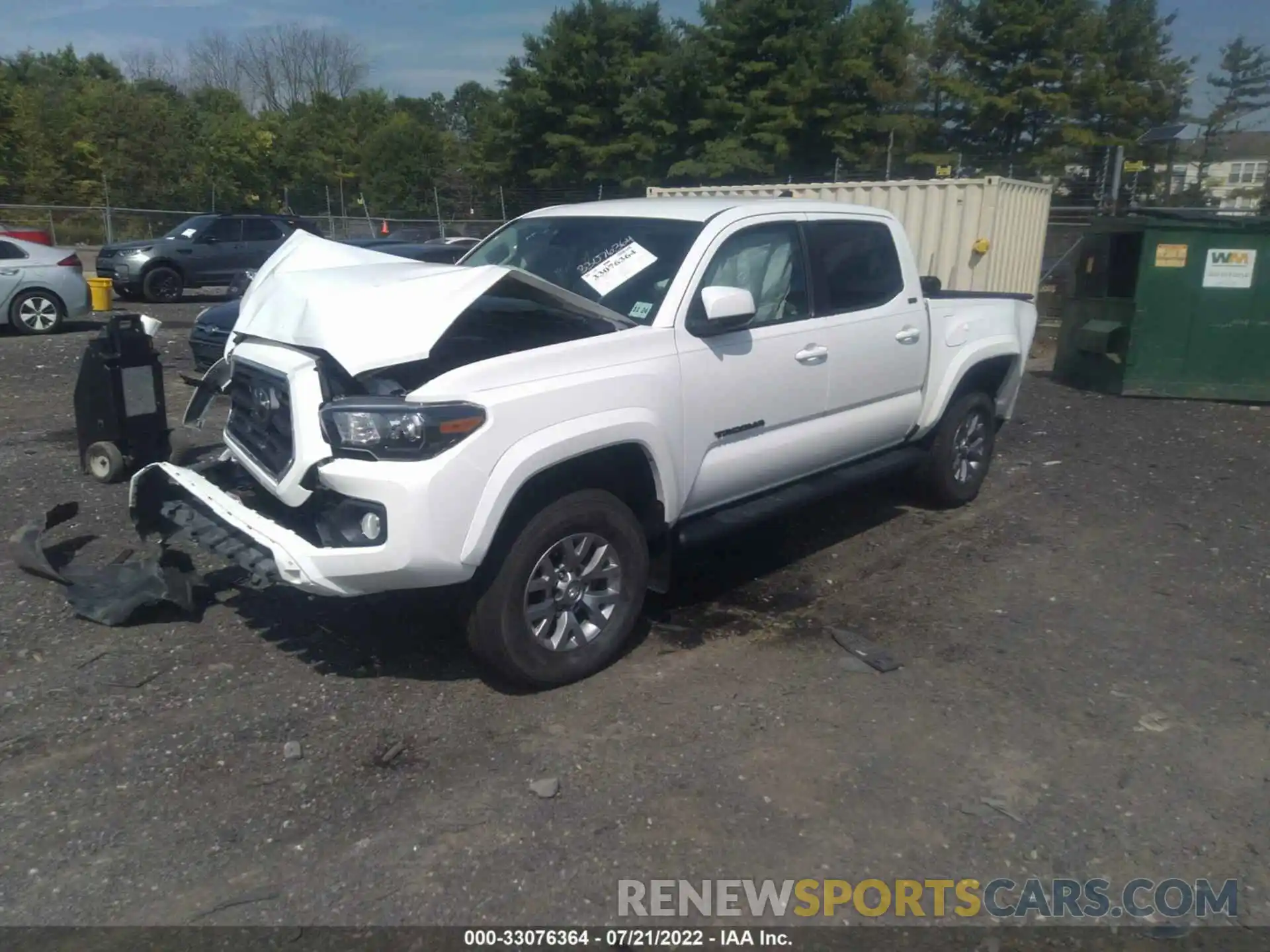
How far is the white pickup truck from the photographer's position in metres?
3.84

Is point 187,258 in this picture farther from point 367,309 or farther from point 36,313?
point 367,309

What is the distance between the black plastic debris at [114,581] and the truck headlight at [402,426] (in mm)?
1498

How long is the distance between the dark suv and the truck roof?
14909 mm

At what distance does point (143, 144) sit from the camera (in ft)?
129

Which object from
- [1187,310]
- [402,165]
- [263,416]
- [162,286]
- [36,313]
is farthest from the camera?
[402,165]

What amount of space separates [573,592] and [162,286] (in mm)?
17358

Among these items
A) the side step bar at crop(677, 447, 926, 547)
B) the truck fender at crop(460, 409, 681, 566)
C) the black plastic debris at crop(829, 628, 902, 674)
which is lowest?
the black plastic debris at crop(829, 628, 902, 674)

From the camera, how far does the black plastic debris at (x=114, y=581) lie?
4.81 metres

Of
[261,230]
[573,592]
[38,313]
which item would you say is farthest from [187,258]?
[573,592]

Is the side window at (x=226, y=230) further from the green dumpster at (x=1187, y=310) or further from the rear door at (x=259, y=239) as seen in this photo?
the green dumpster at (x=1187, y=310)

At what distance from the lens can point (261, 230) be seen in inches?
794

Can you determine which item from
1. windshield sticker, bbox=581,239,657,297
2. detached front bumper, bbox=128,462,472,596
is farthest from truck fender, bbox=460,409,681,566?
windshield sticker, bbox=581,239,657,297

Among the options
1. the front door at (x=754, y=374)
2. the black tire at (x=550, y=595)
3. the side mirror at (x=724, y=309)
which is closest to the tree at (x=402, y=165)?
the front door at (x=754, y=374)

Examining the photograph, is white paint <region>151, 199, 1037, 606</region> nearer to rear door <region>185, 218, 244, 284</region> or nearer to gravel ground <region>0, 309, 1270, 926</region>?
gravel ground <region>0, 309, 1270, 926</region>
